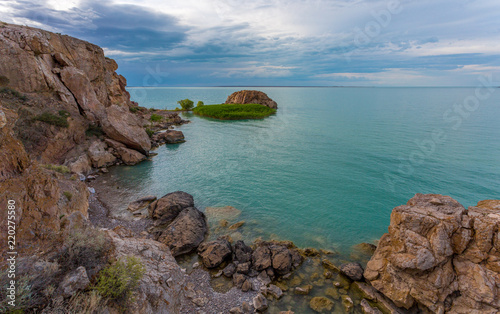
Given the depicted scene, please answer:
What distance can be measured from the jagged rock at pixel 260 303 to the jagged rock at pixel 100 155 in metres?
27.0

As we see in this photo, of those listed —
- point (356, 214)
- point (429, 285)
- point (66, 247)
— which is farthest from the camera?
point (356, 214)

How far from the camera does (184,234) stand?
16.4 m

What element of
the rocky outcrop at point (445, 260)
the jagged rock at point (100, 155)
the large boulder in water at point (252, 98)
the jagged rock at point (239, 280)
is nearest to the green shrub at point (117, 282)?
the jagged rock at point (239, 280)

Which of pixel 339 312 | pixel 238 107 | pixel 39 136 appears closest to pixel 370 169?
pixel 339 312

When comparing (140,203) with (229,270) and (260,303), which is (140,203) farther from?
(260,303)

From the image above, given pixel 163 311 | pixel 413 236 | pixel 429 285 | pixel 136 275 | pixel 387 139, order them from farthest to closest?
pixel 387 139
pixel 413 236
pixel 429 285
pixel 163 311
pixel 136 275

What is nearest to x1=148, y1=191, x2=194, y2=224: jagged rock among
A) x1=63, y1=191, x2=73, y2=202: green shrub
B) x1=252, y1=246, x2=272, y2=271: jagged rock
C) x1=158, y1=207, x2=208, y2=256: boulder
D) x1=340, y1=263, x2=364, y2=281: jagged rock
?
x1=158, y1=207, x2=208, y2=256: boulder

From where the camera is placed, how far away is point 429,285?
1077cm

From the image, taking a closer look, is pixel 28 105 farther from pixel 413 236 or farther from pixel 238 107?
pixel 238 107

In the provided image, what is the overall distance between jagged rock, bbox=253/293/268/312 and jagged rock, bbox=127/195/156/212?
14298 millimetres

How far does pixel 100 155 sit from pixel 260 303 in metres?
27.9

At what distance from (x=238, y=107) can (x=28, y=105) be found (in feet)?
211

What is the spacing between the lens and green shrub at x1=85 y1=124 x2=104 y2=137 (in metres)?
31.3

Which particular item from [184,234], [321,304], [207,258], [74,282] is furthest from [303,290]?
[74,282]
